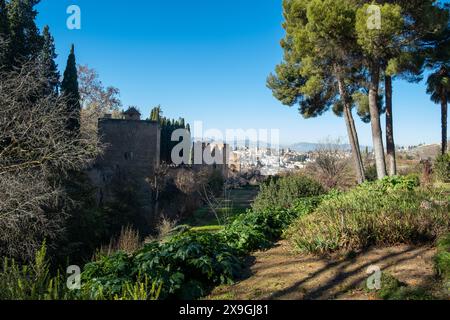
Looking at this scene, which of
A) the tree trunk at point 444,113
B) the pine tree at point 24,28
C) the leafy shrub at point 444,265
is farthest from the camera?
the tree trunk at point 444,113

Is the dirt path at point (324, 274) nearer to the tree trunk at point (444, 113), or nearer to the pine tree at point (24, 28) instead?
the pine tree at point (24, 28)

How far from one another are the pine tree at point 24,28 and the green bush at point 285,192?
14.7m

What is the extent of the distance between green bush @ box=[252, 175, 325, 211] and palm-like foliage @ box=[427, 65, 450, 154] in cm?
1285

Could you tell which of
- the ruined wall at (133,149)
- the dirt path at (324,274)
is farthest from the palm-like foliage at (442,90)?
the ruined wall at (133,149)

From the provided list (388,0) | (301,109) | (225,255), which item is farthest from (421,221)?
(301,109)

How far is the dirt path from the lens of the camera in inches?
154

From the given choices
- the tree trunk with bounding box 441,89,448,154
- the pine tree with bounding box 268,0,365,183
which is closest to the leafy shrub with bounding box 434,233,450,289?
the pine tree with bounding box 268,0,365,183

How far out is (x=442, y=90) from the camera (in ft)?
68.6

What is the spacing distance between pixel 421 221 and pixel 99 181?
20.5 metres

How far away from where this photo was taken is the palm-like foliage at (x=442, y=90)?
20344mm

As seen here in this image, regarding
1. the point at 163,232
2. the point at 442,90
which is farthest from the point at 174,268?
the point at 442,90

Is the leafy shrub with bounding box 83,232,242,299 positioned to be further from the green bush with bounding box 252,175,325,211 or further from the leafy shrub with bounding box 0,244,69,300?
the green bush with bounding box 252,175,325,211
